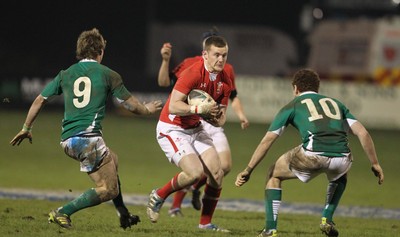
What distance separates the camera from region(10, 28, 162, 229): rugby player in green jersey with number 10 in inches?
338

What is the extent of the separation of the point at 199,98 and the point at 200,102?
8cm

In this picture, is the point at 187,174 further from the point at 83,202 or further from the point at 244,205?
the point at 244,205

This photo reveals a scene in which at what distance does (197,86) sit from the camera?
937 cm

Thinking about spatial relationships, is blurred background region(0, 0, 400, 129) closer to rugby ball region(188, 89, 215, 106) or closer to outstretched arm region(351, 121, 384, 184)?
rugby ball region(188, 89, 215, 106)

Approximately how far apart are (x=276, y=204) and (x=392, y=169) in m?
9.88

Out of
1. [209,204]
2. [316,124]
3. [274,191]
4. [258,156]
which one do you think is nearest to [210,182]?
[209,204]

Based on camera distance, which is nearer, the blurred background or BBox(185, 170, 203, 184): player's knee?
BBox(185, 170, 203, 184): player's knee

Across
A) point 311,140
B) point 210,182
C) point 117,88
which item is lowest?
point 210,182

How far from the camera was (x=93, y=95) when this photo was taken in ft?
28.2

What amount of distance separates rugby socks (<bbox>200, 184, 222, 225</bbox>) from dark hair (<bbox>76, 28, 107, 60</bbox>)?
7.35ft

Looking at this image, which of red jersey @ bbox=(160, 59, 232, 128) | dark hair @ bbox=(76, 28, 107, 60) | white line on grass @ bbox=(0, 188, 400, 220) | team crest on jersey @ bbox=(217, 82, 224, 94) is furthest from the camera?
white line on grass @ bbox=(0, 188, 400, 220)

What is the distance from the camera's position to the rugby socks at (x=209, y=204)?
9844 mm

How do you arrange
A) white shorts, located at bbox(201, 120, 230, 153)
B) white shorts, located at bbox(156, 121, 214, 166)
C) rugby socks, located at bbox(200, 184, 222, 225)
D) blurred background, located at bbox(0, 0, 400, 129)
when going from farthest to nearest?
blurred background, located at bbox(0, 0, 400, 129) < white shorts, located at bbox(201, 120, 230, 153) < rugby socks, located at bbox(200, 184, 222, 225) < white shorts, located at bbox(156, 121, 214, 166)

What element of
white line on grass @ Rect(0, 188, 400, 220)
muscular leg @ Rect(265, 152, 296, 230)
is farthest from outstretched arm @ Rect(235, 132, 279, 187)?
white line on grass @ Rect(0, 188, 400, 220)
